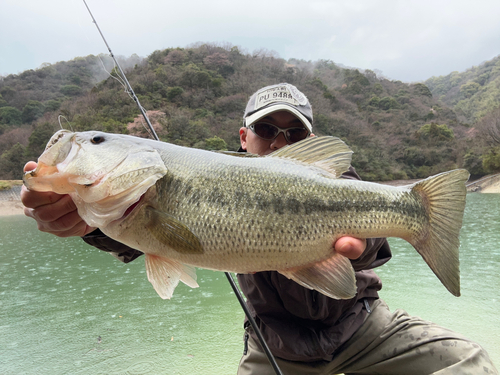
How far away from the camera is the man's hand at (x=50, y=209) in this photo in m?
1.56

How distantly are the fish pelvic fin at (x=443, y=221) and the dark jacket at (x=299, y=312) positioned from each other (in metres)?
0.52

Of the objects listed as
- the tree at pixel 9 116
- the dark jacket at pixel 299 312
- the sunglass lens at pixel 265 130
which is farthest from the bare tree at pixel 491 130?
the tree at pixel 9 116

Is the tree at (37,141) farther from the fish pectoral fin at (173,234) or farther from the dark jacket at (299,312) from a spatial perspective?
the fish pectoral fin at (173,234)

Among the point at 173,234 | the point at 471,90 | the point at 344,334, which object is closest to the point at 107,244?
the point at 173,234

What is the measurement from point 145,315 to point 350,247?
4673mm

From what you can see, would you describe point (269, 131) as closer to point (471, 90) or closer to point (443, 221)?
point (443, 221)

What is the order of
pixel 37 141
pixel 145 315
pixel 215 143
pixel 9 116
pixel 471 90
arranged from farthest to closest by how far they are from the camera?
pixel 471 90, pixel 9 116, pixel 215 143, pixel 37 141, pixel 145 315

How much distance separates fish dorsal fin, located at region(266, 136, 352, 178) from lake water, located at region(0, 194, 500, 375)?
9.03ft

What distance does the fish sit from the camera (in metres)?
1.42

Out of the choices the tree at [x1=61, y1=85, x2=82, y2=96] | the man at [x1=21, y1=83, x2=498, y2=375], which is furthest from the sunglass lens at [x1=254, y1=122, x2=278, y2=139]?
the tree at [x1=61, y1=85, x2=82, y2=96]

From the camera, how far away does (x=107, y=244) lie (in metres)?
2.14

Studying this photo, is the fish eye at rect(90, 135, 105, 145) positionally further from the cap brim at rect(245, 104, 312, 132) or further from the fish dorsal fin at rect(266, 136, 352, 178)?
the cap brim at rect(245, 104, 312, 132)

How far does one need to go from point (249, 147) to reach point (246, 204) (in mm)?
1481

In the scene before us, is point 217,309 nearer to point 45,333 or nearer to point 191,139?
point 45,333
